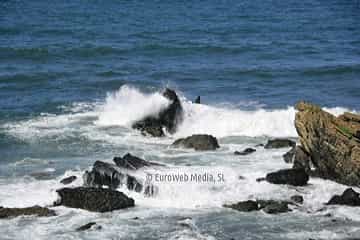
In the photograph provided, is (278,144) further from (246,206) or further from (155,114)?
(246,206)

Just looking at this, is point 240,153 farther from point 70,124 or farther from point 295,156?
point 70,124

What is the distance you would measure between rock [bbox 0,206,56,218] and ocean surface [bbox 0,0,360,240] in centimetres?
27

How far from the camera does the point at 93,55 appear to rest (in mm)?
51750

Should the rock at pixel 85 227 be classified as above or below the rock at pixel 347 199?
below

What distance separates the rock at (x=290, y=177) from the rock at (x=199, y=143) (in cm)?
539

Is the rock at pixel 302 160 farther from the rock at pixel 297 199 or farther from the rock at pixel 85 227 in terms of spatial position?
the rock at pixel 85 227

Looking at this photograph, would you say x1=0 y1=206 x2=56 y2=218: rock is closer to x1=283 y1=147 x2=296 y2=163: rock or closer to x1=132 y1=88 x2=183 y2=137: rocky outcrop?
x1=283 y1=147 x2=296 y2=163: rock

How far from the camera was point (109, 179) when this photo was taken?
22.8 m

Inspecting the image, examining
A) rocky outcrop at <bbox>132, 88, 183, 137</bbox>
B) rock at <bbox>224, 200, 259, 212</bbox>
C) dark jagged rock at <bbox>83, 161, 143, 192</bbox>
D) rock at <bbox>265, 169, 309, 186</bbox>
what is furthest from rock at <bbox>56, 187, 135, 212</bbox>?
rocky outcrop at <bbox>132, 88, 183, 137</bbox>

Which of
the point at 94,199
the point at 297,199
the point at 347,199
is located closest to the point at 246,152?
the point at 297,199

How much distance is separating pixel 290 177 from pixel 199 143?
5968 millimetres

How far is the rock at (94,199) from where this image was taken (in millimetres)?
21047

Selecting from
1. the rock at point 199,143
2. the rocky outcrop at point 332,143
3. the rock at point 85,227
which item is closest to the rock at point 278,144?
the rock at point 199,143

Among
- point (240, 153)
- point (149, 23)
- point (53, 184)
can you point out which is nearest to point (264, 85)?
point (240, 153)
